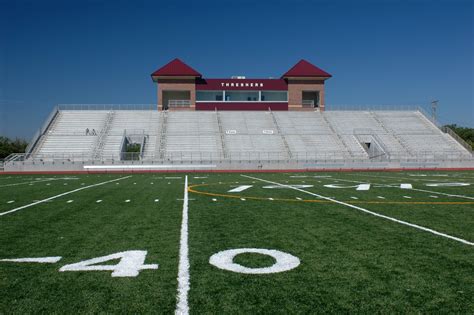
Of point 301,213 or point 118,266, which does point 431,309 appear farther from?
point 301,213

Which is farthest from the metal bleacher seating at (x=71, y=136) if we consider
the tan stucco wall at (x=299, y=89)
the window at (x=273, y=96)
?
the tan stucco wall at (x=299, y=89)

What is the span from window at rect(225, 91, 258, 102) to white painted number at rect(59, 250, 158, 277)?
4914 centimetres

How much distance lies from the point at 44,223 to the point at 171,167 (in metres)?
25.0

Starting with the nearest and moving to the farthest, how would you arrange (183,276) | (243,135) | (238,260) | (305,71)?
(183,276) < (238,260) < (243,135) < (305,71)

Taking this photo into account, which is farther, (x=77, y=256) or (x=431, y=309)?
(x=77, y=256)

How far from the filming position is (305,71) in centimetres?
5469

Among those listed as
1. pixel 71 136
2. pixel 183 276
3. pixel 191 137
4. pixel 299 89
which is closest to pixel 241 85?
pixel 299 89

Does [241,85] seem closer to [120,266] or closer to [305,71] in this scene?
[305,71]

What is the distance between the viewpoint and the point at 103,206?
33.0 ft

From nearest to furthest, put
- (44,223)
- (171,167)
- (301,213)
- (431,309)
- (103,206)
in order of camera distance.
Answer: (431,309) < (44,223) < (301,213) < (103,206) < (171,167)

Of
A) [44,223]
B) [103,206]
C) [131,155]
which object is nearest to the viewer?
[44,223]

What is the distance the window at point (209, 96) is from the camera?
52969 millimetres

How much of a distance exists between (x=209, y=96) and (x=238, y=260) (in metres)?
49.4

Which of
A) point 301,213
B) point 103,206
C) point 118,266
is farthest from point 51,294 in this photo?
point 103,206
